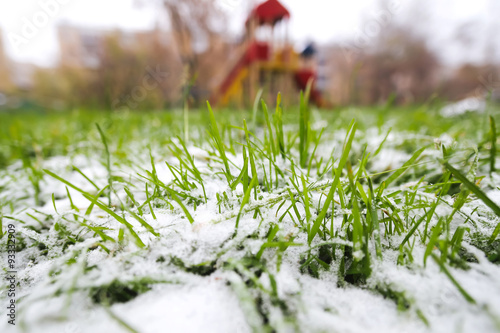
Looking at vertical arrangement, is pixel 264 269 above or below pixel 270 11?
below

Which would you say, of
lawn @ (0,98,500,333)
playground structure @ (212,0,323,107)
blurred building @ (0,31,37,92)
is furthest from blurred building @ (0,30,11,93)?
lawn @ (0,98,500,333)

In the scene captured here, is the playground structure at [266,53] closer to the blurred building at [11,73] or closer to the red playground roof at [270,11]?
the red playground roof at [270,11]

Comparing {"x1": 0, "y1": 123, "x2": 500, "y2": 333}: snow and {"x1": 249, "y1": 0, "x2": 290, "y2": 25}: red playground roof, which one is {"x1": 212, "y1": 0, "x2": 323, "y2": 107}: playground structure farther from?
{"x1": 0, "y1": 123, "x2": 500, "y2": 333}: snow

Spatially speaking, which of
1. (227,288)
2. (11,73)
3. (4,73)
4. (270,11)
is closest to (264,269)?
(227,288)

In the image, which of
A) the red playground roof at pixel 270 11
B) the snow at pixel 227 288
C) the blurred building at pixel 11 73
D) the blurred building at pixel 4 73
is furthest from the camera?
the blurred building at pixel 11 73

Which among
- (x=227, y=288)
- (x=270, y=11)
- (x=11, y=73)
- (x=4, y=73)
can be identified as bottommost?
(x=227, y=288)

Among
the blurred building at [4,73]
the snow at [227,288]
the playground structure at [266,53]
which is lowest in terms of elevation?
the snow at [227,288]

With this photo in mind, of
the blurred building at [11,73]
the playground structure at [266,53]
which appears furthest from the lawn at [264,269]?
the blurred building at [11,73]

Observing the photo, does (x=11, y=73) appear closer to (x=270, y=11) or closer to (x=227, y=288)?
(x=270, y=11)
